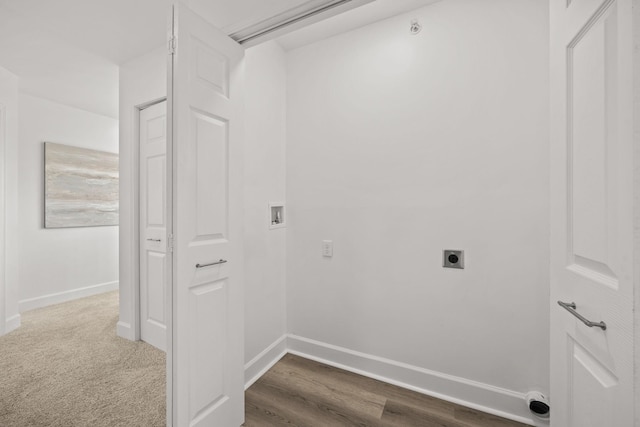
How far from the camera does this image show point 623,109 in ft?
2.21

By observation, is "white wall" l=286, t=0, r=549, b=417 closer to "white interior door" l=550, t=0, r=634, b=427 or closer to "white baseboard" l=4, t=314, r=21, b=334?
"white interior door" l=550, t=0, r=634, b=427

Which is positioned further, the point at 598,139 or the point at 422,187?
the point at 422,187

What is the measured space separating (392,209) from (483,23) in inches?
52.0

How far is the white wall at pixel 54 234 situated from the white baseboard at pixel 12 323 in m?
0.59

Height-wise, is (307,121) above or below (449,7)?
below

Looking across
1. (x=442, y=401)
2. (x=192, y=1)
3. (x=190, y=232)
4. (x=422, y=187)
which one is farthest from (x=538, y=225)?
(x=192, y=1)

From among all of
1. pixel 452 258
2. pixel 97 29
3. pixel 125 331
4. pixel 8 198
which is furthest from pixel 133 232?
pixel 452 258

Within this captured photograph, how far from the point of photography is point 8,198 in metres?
2.39

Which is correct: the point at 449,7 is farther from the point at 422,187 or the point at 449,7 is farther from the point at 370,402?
the point at 370,402

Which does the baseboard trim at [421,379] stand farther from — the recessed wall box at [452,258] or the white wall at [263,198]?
the recessed wall box at [452,258]

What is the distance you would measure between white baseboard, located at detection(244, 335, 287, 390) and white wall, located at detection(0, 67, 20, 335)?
2408 millimetres

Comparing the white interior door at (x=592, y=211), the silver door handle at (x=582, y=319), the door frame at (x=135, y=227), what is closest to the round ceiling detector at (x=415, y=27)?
the white interior door at (x=592, y=211)

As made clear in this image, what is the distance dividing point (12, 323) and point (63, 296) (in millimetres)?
823

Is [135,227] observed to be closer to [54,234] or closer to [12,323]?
[12,323]
